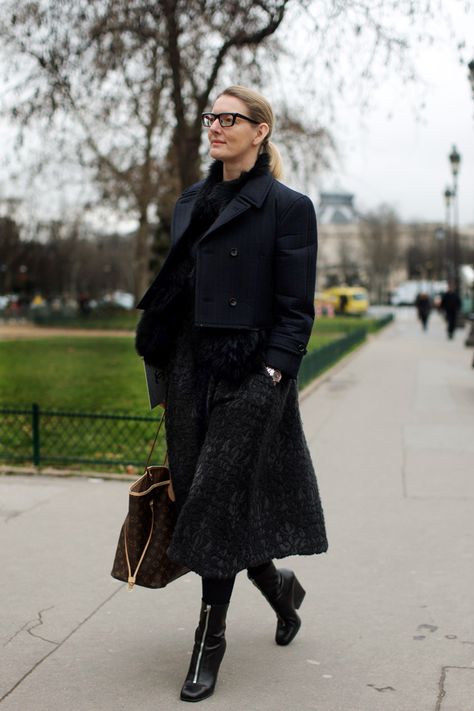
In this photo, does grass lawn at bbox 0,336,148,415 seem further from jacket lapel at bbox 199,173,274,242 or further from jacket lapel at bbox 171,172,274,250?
jacket lapel at bbox 199,173,274,242

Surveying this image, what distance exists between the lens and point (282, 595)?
13.3ft

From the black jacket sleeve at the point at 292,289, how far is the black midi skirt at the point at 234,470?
97 millimetres

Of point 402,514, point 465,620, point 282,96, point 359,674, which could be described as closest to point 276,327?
point 359,674

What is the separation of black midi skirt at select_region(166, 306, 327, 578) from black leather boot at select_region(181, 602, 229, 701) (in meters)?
0.19

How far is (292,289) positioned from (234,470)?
2.15ft

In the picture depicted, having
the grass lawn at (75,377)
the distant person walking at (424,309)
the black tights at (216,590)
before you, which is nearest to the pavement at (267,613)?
the black tights at (216,590)

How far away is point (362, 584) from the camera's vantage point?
4965mm

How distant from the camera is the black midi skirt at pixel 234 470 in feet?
11.5

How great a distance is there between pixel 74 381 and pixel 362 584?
1170cm

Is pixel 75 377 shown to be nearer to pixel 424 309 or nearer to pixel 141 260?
pixel 141 260

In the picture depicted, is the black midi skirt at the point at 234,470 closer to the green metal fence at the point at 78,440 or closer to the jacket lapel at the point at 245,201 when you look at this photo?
the jacket lapel at the point at 245,201

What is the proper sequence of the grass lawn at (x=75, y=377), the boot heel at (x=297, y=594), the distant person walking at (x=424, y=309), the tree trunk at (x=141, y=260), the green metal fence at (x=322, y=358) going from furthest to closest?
the distant person walking at (x=424, y=309) < the tree trunk at (x=141, y=260) < the green metal fence at (x=322, y=358) < the grass lawn at (x=75, y=377) < the boot heel at (x=297, y=594)

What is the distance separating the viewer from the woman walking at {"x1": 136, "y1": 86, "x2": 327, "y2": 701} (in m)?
3.53

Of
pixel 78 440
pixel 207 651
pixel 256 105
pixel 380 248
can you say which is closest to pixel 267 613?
pixel 207 651
